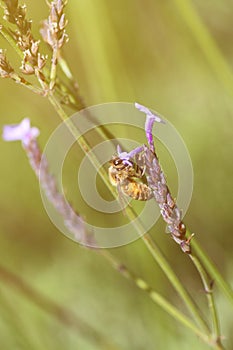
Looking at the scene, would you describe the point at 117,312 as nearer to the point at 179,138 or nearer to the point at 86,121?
the point at 179,138

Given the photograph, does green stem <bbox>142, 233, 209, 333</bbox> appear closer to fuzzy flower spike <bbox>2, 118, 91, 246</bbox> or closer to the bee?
the bee

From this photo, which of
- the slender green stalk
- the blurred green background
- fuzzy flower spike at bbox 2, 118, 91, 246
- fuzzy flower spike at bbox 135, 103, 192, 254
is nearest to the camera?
fuzzy flower spike at bbox 135, 103, 192, 254

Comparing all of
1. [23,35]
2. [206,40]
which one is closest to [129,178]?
[23,35]

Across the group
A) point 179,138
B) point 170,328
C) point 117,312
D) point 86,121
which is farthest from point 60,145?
point 86,121

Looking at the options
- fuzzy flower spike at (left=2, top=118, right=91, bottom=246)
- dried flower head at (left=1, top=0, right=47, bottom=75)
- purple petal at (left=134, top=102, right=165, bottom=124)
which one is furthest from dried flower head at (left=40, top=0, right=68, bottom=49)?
fuzzy flower spike at (left=2, top=118, right=91, bottom=246)

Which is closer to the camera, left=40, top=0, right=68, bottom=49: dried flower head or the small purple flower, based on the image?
left=40, top=0, right=68, bottom=49: dried flower head

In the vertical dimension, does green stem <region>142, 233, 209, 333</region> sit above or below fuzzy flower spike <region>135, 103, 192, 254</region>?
below

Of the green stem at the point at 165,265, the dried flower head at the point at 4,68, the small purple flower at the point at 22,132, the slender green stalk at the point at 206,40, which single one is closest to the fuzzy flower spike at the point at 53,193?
the small purple flower at the point at 22,132
